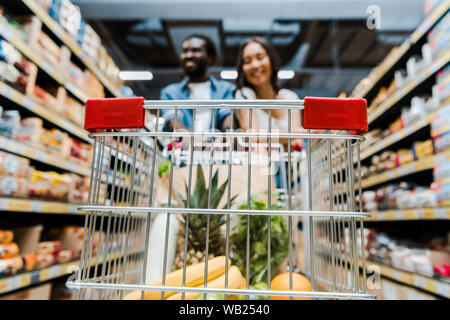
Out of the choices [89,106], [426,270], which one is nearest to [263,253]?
[89,106]

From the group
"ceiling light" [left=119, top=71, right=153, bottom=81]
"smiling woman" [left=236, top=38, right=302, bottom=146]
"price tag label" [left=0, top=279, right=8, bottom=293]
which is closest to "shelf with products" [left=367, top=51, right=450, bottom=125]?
"smiling woman" [left=236, top=38, right=302, bottom=146]

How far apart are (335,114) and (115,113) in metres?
0.50

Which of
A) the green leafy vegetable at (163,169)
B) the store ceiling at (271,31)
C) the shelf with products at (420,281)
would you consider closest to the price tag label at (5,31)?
the store ceiling at (271,31)

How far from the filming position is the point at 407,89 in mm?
2199

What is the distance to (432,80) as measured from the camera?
6.87 feet

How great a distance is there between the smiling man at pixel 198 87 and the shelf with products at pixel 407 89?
132 cm

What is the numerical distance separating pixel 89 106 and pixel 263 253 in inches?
23.0

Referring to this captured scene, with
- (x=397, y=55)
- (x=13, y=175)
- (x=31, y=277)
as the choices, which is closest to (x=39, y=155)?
(x=13, y=175)

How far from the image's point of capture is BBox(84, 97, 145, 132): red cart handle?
2.16 ft

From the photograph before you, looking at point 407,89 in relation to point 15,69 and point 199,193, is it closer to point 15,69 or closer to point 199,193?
point 199,193

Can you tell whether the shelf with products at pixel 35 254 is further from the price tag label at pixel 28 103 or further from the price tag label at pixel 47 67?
the price tag label at pixel 47 67

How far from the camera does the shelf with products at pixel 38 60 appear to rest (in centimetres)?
160

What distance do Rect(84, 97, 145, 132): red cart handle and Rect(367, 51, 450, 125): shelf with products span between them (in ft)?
6.36

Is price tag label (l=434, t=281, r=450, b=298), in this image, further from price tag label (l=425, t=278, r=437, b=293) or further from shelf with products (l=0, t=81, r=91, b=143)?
shelf with products (l=0, t=81, r=91, b=143)
